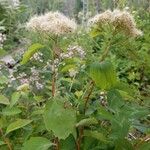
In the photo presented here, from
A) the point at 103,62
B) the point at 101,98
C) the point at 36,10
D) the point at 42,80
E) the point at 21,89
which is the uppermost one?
the point at 103,62

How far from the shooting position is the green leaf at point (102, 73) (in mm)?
1734

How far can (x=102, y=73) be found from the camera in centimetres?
174

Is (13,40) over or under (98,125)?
under

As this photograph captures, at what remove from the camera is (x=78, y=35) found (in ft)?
19.0

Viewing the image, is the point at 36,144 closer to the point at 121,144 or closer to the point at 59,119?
the point at 59,119

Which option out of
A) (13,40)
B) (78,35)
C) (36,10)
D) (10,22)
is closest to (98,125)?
(78,35)

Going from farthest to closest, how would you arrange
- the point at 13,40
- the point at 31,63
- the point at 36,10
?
the point at 36,10 < the point at 13,40 < the point at 31,63

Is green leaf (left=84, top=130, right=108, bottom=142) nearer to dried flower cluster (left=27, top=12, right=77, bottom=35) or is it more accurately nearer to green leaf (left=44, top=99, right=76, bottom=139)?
green leaf (left=44, top=99, right=76, bottom=139)

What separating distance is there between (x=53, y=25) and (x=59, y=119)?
316 millimetres

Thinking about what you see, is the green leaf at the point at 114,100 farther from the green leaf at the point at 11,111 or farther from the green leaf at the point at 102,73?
the green leaf at the point at 11,111

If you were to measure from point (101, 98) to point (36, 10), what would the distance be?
6.26 metres

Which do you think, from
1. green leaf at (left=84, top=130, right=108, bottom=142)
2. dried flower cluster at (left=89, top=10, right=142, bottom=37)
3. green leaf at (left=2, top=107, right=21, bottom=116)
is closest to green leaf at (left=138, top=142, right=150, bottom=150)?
green leaf at (left=84, top=130, right=108, bottom=142)

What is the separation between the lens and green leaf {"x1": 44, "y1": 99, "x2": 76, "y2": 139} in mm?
1696

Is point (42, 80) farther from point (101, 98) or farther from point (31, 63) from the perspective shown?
point (101, 98)
